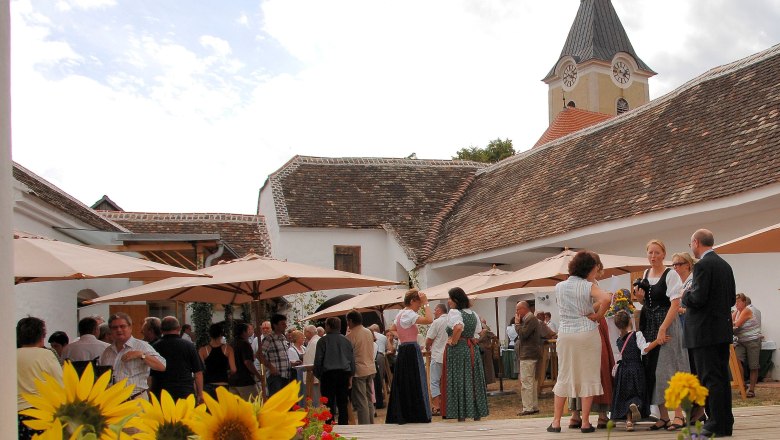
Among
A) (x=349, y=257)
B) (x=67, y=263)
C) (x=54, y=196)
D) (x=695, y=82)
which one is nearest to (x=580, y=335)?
(x=67, y=263)

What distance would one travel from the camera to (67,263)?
845cm

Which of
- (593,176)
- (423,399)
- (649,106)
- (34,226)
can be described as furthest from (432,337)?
(649,106)

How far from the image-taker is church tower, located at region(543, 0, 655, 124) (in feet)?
171

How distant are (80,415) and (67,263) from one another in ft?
23.6

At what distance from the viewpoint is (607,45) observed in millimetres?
53438

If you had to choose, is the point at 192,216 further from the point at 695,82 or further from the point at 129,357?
the point at 129,357

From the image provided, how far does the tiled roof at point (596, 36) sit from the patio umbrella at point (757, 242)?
43.4m

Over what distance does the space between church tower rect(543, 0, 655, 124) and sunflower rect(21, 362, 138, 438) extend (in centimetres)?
5057

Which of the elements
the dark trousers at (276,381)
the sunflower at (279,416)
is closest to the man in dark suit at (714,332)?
the sunflower at (279,416)

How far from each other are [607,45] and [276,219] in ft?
94.4

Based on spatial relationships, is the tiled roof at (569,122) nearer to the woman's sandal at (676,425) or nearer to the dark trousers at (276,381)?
the dark trousers at (276,381)

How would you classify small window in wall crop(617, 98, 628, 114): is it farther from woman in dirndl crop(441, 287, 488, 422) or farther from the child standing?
the child standing

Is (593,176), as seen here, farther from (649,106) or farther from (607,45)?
(607,45)

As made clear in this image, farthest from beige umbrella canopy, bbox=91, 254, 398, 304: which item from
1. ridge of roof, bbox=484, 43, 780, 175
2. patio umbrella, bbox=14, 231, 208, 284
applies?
ridge of roof, bbox=484, 43, 780, 175
